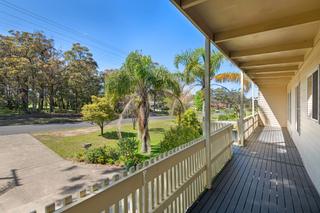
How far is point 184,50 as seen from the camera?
8.93 metres

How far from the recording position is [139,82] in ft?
21.7

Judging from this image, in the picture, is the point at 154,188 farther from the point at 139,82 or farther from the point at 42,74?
the point at 42,74

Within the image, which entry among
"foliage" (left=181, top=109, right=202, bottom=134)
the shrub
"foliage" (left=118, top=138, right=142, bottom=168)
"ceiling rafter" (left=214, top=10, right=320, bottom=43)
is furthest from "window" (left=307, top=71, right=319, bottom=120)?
"foliage" (left=118, top=138, right=142, bottom=168)

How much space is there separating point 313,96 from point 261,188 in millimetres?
2032

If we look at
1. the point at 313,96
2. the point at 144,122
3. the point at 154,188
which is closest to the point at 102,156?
the point at 144,122

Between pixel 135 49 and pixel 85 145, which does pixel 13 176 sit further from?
pixel 135 49

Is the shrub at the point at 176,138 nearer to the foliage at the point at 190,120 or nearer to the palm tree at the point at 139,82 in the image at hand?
the foliage at the point at 190,120

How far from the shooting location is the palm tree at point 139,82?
21.2 ft

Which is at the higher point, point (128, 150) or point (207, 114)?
point (207, 114)

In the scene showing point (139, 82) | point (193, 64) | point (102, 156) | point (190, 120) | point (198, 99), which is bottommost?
point (102, 156)

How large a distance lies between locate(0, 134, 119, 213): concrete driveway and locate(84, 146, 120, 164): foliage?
30 cm

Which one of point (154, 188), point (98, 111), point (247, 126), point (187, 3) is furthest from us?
point (98, 111)

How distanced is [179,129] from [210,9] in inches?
129

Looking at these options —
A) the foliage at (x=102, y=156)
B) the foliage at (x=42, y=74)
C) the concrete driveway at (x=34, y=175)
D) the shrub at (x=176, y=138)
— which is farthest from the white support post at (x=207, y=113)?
the foliage at (x=42, y=74)
